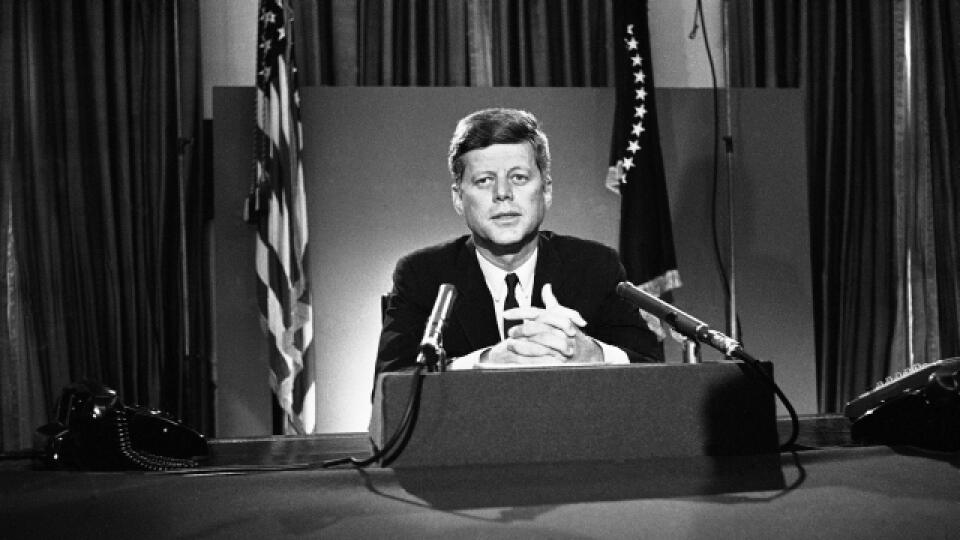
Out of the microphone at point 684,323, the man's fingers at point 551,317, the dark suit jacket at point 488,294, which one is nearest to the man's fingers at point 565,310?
the man's fingers at point 551,317

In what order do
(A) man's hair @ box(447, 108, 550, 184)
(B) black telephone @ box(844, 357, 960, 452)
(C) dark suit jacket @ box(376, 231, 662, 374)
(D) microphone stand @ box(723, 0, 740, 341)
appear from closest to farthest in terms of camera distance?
1. (B) black telephone @ box(844, 357, 960, 452)
2. (C) dark suit jacket @ box(376, 231, 662, 374)
3. (A) man's hair @ box(447, 108, 550, 184)
4. (D) microphone stand @ box(723, 0, 740, 341)

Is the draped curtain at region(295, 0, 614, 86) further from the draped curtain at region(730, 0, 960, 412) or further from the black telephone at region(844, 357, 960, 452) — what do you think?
the black telephone at region(844, 357, 960, 452)

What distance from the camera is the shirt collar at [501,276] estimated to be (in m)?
2.40

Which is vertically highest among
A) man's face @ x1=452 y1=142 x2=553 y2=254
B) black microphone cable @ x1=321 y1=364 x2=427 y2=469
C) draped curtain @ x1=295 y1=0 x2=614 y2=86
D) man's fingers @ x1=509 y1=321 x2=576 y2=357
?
draped curtain @ x1=295 y1=0 x2=614 y2=86

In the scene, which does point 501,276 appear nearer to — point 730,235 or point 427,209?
point 427,209

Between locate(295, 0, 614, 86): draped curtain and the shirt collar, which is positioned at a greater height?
locate(295, 0, 614, 86): draped curtain

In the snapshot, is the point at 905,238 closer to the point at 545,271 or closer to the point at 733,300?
the point at 733,300

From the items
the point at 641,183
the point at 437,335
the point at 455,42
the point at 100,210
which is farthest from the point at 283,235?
the point at 437,335

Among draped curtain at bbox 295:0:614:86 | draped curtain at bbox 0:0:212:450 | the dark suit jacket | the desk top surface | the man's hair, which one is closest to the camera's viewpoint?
the desk top surface

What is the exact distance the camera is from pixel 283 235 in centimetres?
403

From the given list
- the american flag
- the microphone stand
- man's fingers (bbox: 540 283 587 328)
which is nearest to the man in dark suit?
man's fingers (bbox: 540 283 587 328)

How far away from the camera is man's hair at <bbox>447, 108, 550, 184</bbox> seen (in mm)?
2439

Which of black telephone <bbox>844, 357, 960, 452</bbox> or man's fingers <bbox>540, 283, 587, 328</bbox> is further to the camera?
man's fingers <bbox>540, 283, 587, 328</bbox>

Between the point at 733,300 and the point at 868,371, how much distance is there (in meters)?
1.12
